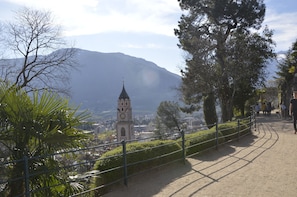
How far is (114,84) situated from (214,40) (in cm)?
Result: 14499

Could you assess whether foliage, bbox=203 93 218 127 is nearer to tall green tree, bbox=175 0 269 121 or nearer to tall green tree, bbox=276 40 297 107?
tall green tree, bbox=175 0 269 121

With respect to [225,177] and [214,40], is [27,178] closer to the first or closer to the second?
[225,177]

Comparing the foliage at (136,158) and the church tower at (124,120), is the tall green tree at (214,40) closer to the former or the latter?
the foliage at (136,158)

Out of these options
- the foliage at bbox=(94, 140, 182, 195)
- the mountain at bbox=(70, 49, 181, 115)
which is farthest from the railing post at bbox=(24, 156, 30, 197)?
the mountain at bbox=(70, 49, 181, 115)

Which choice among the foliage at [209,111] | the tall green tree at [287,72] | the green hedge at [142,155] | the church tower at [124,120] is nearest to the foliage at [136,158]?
the green hedge at [142,155]

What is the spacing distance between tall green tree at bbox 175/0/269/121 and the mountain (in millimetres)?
99769

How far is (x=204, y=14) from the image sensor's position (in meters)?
30.7

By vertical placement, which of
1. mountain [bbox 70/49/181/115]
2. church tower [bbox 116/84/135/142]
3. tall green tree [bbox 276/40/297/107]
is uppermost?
mountain [bbox 70/49/181/115]

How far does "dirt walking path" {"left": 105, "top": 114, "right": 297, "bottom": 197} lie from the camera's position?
255 inches

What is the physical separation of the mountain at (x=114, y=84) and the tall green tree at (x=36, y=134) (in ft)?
405

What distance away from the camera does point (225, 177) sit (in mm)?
7590

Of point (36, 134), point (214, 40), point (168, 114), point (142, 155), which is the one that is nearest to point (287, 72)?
point (214, 40)

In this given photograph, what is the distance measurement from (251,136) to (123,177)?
34.0 feet

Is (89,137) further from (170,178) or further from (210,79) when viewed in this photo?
(210,79)
